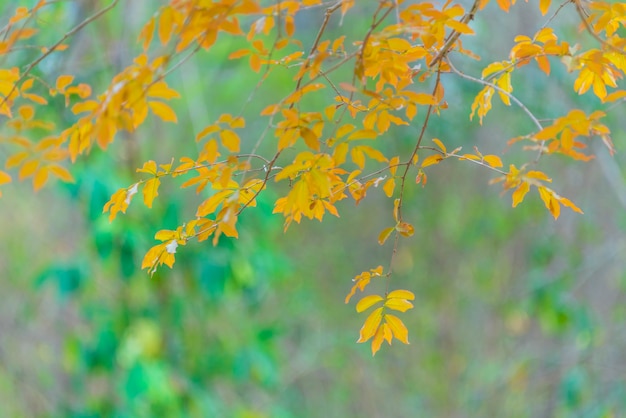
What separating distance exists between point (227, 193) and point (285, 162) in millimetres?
2050

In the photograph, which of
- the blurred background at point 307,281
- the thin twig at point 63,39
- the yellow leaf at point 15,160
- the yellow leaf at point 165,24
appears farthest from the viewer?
the blurred background at point 307,281

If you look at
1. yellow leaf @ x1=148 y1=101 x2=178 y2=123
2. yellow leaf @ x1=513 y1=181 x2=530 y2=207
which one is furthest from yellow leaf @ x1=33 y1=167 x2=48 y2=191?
yellow leaf @ x1=513 y1=181 x2=530 y2=207

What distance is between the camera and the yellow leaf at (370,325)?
811 millimetres

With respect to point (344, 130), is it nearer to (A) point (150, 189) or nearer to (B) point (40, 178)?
(A) point (150, 189)

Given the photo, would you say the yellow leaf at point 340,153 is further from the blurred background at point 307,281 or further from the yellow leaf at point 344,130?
the blurred background at point 307,281

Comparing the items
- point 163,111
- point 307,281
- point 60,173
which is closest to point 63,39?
point 163,111

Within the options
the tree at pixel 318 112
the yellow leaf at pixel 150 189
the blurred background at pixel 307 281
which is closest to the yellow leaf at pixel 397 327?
the tree at pixel 318 112

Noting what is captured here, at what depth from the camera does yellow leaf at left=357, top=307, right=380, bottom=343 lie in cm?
81

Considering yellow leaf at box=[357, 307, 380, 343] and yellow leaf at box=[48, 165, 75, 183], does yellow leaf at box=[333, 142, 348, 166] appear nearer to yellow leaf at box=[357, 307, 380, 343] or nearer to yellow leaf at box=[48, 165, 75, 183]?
yellow leaf at box=[357, 307, 380, 343]

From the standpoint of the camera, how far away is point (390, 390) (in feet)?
Answer: 12.6

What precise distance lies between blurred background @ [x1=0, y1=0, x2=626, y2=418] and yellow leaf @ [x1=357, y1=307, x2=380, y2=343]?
1.14 meters

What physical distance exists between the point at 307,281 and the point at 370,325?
9.22ft

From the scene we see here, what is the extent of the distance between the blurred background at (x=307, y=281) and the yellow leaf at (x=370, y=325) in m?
1.14

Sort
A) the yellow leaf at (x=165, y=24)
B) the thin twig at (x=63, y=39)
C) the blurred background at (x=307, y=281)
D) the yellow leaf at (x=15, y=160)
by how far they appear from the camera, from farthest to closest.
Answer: the blurred background at (x=307, y=281) < the yellow leaf at (x=15, y=160) < the thin twig at (x=63, y=39) < the yellow leaf at (x=165, y=24)
